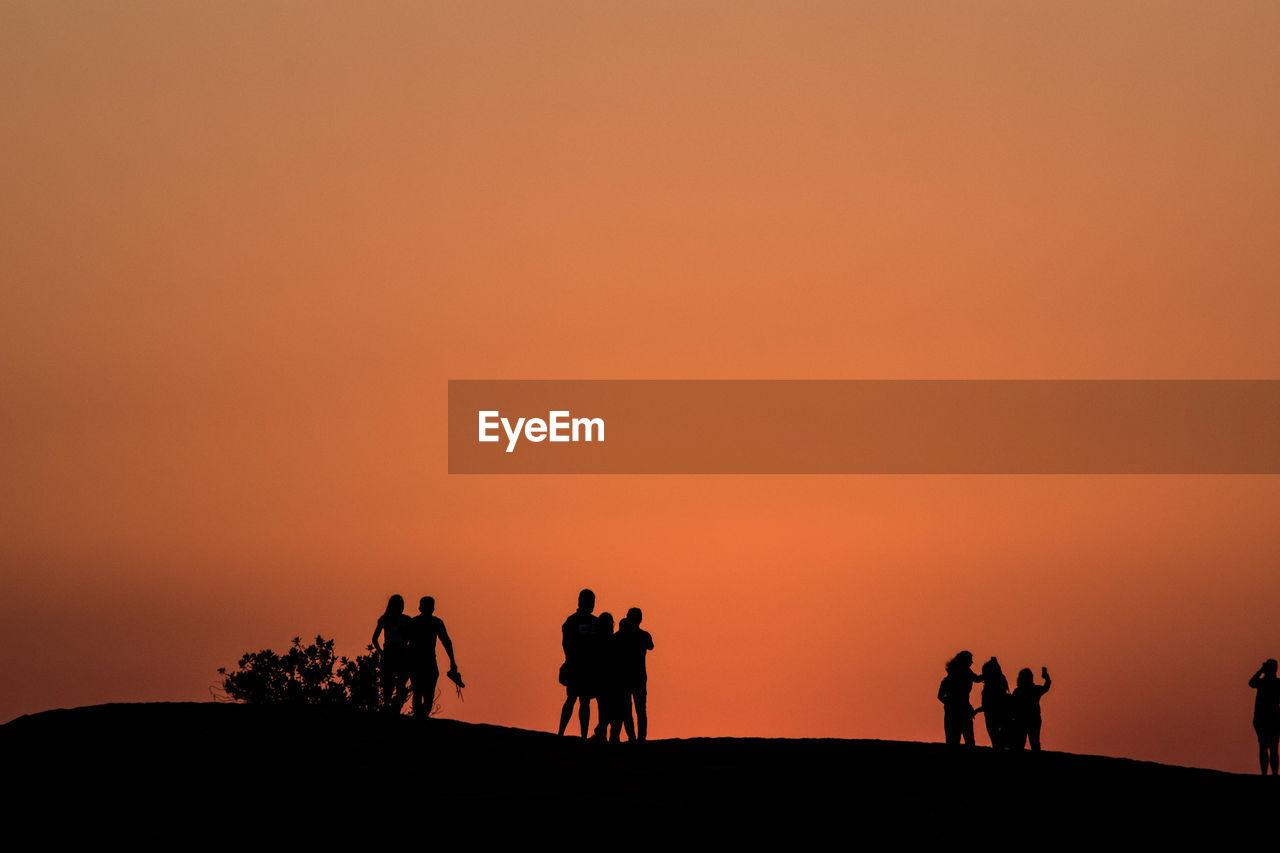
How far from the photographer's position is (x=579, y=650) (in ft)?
89.8

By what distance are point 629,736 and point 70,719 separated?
25.6 feet

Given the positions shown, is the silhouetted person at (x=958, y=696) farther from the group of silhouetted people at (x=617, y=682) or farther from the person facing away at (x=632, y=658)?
the person facing away at (x=632, y=658)

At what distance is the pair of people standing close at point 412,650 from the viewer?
1129 inches

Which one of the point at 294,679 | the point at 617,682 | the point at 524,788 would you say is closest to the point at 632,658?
the point at 617,682

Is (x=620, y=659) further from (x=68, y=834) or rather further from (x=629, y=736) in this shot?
(x=68, y=834)

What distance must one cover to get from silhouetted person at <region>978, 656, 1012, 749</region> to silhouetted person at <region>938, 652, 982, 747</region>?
0.91ft

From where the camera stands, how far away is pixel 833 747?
2938 centimetres

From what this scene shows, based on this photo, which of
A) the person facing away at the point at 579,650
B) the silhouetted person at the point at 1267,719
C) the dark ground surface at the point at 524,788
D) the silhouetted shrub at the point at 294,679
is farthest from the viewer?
the silhouetted shrub at the point at 294,679

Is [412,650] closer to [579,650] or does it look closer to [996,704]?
[579,650]

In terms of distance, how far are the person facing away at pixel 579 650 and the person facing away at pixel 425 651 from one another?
204 cm

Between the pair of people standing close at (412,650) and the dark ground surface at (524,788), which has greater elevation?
the pair of people standing close at (412,650)

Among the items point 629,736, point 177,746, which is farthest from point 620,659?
point 177,746

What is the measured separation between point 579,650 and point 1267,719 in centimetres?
1164

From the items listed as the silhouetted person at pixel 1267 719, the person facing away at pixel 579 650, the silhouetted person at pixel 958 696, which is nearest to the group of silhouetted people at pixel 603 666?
the person facing away at pixel 579 650
